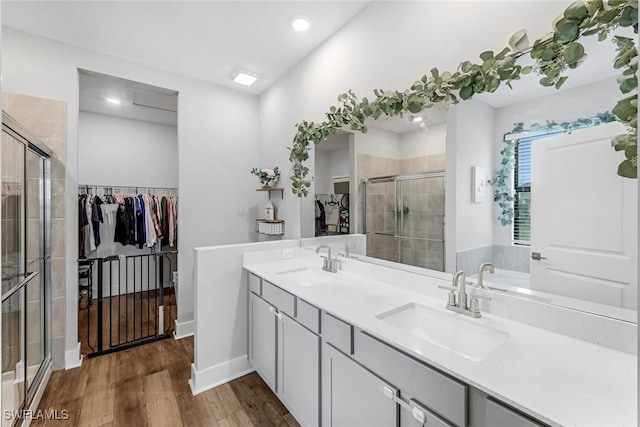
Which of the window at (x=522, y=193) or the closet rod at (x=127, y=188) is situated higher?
the closet rod at (x=127, y=188)

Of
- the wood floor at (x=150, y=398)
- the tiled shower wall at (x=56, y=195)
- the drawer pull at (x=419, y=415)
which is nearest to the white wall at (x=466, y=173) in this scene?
the drawer pull at (x=419, y=415)

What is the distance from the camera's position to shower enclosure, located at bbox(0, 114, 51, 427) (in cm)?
169

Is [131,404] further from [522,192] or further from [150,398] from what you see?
[522,192]

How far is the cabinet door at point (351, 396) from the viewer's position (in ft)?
3.87

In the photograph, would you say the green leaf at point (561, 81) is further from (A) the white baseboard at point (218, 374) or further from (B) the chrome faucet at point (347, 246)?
(A) the white baseboard at point (218, 374)

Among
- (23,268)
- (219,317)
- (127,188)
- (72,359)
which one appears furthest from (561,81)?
(127,188)

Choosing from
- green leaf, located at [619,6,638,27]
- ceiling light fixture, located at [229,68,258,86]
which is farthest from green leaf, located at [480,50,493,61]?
ceiling light fixture, located at [229,68,258,86]

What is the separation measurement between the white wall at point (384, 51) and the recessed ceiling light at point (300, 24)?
9.6 inches

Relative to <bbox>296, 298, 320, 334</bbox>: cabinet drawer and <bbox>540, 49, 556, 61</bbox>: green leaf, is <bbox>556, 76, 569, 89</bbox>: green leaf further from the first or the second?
<bbox>296, 298, 320, 334</bbox>: cabinet drawer

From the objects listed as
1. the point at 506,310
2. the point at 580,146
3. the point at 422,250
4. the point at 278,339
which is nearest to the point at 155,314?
the point at 278,339

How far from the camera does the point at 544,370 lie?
94 cm

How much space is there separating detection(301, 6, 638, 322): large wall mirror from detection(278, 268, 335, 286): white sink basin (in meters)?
0.41

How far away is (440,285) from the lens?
1587 mm

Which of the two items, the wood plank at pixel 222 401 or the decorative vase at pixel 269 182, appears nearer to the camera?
the wood plank at pixel 222 401
